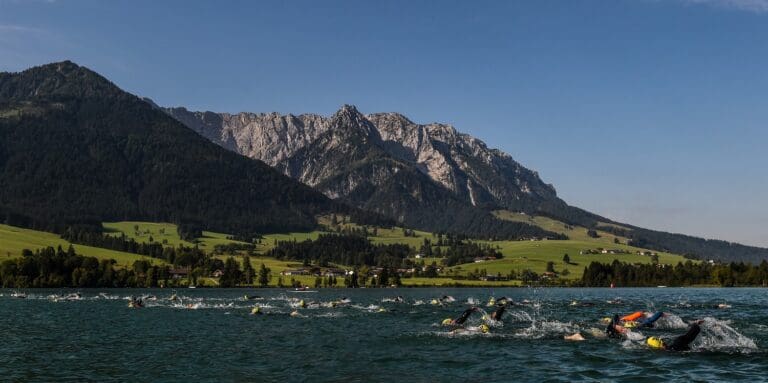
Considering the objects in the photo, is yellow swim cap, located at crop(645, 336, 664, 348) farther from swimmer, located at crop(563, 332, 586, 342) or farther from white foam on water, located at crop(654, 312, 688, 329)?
white foam on water, located at crop(654, 312, 688, 329)

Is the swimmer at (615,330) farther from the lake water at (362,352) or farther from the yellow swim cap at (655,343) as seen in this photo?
the yellow swim cap at (655,343)

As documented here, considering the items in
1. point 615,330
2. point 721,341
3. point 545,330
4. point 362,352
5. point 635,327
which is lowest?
point 362,352

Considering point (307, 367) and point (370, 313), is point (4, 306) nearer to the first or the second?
point (370, 313)

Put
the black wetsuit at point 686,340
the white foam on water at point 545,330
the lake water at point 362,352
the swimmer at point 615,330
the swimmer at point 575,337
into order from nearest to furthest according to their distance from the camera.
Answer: the lake water at point 362,352 < the black wetsuit at point 686,340 < the swimmer at point 575,337 < the swimmer at point 615,330 < the white foam on water at point 545,330

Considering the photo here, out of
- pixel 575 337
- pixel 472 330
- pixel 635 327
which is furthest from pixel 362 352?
pixel 635 327

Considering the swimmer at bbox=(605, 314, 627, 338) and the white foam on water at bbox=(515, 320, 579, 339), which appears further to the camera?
the white foam on water at bbox=(515, 320, 579, 339)

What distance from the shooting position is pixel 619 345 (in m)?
55.6

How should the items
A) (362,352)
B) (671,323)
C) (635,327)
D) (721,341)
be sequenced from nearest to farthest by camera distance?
(362,352), (721,341), (635,327), (671,323)

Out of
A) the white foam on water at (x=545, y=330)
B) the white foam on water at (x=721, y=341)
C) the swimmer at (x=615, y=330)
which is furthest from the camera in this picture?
the white foam on water at (x=545, y=330)

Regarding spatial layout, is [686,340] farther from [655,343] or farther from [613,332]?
[613,332]

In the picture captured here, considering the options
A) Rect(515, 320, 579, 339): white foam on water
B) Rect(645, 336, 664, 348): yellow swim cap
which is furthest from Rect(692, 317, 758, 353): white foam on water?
Rect(515, 320, 579, 339): white foam on water

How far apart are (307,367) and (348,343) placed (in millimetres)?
15230

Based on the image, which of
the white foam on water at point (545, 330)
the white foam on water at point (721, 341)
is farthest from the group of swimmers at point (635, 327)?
the white foam on water at point (545, 330)

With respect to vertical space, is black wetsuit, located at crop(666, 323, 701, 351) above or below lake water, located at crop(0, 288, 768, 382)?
above
